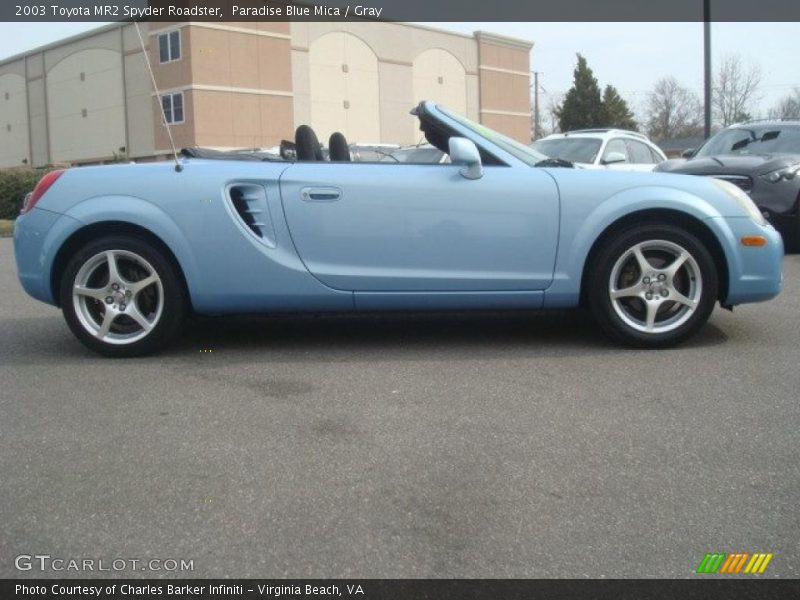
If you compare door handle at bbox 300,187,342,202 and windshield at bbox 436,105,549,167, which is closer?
door handle at bbox 300,187,342,202

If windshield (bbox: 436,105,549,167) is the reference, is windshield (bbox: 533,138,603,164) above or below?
above

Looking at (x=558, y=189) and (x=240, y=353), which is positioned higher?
(x=558, y=189)

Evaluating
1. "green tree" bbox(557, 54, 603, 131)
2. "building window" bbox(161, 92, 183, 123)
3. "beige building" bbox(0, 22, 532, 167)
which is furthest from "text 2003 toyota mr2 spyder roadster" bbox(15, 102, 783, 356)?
"green tree" bbox(557, 54, 603, 131)

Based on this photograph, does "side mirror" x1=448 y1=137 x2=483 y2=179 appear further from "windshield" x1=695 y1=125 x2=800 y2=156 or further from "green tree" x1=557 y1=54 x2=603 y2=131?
"green tree" x1=557 y1=54 x2=603 y2=131

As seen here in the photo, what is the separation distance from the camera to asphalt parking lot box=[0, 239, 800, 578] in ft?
8.56

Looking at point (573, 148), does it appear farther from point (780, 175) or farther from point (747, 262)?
point (747, 262)

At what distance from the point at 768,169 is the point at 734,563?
310 inches

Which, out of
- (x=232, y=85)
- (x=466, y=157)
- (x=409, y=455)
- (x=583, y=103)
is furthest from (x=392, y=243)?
(x=583, y=103)

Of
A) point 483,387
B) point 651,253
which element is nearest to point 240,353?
point 483,387

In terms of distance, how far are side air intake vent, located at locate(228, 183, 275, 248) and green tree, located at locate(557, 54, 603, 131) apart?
5085 centimetres

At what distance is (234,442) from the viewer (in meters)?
3.51

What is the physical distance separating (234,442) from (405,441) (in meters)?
0.70
